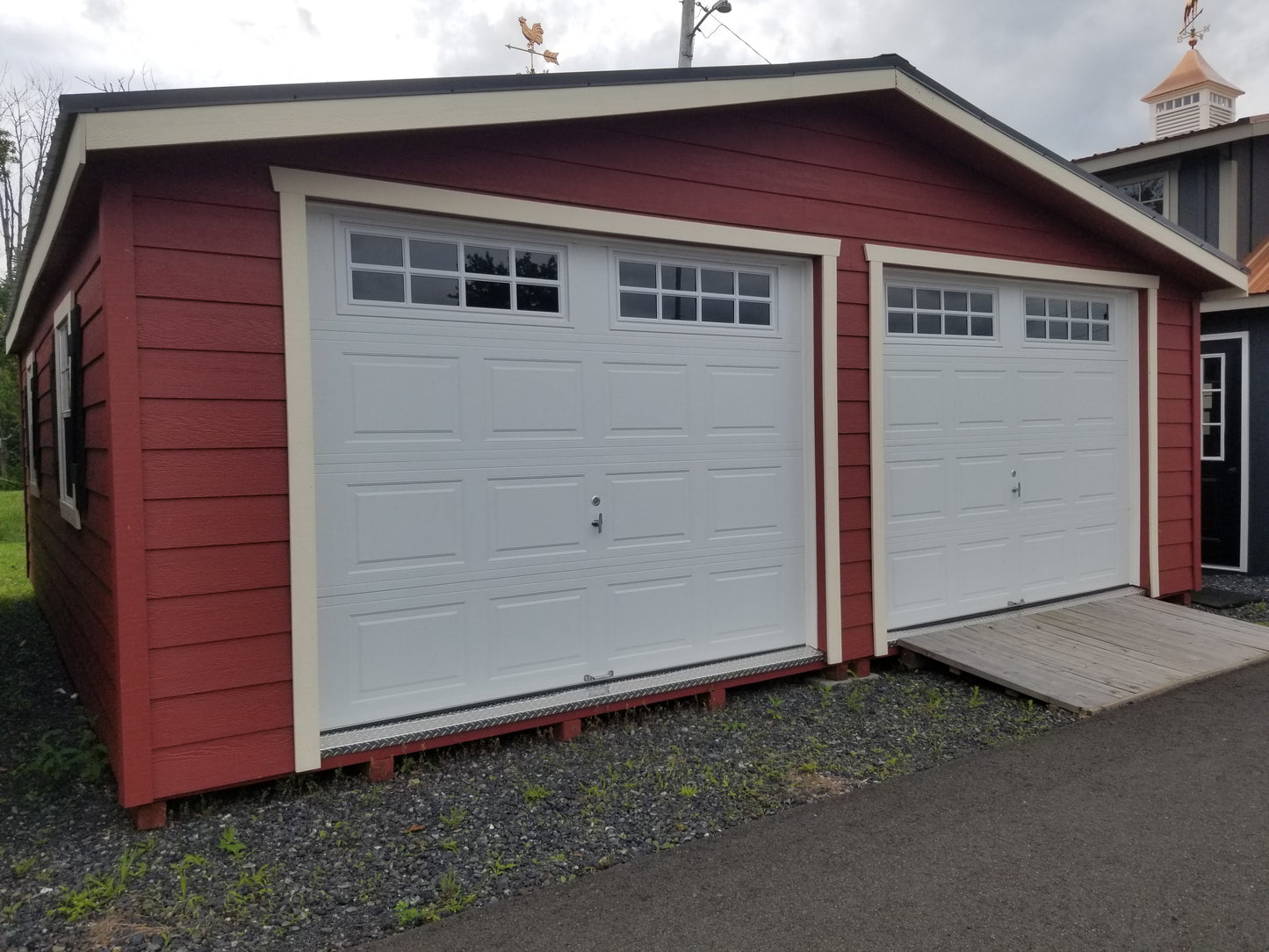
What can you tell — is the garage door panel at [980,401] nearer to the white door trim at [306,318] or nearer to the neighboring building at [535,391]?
the neighboring building at [535,391]

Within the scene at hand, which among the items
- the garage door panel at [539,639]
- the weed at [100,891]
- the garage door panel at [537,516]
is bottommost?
the weed at [100,891]

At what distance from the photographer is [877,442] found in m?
5.20

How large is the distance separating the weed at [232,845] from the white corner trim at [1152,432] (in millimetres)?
6247

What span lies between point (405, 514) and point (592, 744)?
1366mm

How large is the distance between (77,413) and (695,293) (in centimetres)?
298

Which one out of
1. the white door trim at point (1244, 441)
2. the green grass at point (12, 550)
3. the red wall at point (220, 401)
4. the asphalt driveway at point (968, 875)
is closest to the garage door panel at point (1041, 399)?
the asphalt driveway at point (968, 875)

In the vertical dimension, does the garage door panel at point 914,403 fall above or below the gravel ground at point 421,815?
above

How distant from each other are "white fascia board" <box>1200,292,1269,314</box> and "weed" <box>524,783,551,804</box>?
695cm

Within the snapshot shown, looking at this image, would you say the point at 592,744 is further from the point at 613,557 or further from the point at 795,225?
the point at 795,225

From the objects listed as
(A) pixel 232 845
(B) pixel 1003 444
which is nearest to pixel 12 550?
(A) pixel 232 845

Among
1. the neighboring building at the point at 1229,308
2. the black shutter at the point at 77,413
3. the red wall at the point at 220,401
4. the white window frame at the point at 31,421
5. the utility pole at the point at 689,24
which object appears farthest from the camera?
the utility pole at the point at 689,24

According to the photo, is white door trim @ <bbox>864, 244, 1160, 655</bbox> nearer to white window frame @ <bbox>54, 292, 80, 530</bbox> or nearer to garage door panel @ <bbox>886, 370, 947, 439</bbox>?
garage door panel @ <bbox>886, 370, 947, 439</bbox>

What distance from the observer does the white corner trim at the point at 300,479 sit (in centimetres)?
356

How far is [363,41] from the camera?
17734 mm
